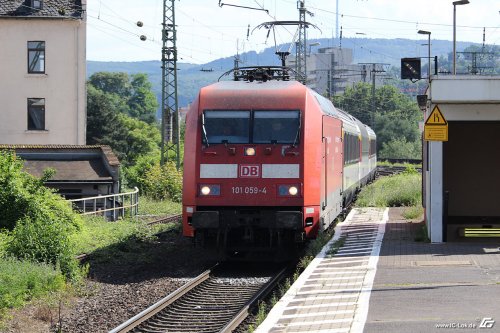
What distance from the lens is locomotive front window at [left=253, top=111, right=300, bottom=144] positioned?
57.4ft

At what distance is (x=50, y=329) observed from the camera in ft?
41.2

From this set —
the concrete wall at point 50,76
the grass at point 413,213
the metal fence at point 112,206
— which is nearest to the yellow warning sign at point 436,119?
the grass at point 413,213

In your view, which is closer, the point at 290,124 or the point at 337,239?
the point at 290,124

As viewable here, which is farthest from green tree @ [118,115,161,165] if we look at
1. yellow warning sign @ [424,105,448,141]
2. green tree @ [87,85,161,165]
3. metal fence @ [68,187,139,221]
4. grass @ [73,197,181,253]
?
yellow warning sign @ [424,105,448,141]

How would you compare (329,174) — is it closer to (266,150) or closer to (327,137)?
(327,137)

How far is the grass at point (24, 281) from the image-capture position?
13.7 meters

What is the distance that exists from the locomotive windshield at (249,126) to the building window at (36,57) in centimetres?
3125

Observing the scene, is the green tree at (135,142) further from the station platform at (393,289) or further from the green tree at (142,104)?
the station platform at (393,289)

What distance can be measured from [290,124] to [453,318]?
7252 millimetres

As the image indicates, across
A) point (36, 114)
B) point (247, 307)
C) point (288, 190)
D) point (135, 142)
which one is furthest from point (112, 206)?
point (135, 142)

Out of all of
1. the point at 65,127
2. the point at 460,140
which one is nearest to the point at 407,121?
the point at 65,127

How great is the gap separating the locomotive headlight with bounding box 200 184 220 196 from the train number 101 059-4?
287 millimetres

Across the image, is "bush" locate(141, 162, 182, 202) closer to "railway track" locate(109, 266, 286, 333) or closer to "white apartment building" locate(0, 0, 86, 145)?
"white apartment building" locate(0, 0, 86, 145)

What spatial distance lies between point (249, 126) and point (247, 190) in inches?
47.3
